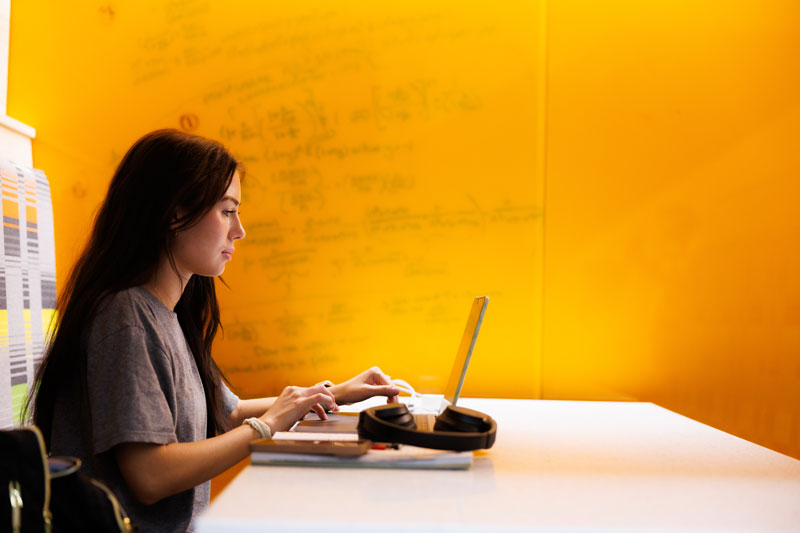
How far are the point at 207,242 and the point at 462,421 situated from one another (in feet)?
2.05

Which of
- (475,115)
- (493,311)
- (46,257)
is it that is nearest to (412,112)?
(475,115)

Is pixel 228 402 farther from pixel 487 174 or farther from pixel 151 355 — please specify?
pixel 487 174

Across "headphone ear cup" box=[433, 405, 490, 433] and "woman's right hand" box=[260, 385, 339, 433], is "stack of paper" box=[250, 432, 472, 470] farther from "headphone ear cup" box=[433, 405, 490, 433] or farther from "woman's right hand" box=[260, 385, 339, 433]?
"woman's right hand" box=[260, 385, 339, 433]

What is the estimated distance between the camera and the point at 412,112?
82.5 inches

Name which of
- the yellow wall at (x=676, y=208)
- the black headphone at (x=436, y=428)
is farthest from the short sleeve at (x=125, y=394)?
the yellow wall at (x=676, y=208)

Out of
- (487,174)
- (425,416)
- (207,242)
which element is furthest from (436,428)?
(487,174)

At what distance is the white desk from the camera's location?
0.74 metres

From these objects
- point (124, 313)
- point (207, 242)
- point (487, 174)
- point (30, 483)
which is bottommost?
point (30, 483)

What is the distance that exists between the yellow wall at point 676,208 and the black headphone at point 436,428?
3.14 ft

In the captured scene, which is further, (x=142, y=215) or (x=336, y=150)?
(x=336, y=150)

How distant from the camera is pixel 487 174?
2.07m

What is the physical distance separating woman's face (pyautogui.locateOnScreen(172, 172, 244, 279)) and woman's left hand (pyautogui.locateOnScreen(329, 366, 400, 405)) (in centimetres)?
43

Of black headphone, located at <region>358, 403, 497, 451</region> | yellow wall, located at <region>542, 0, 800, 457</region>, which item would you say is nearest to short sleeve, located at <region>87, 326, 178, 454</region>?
black headphone, located at <region>358, 403, 497, 451</region>

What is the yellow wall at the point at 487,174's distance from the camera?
78.9 inches
